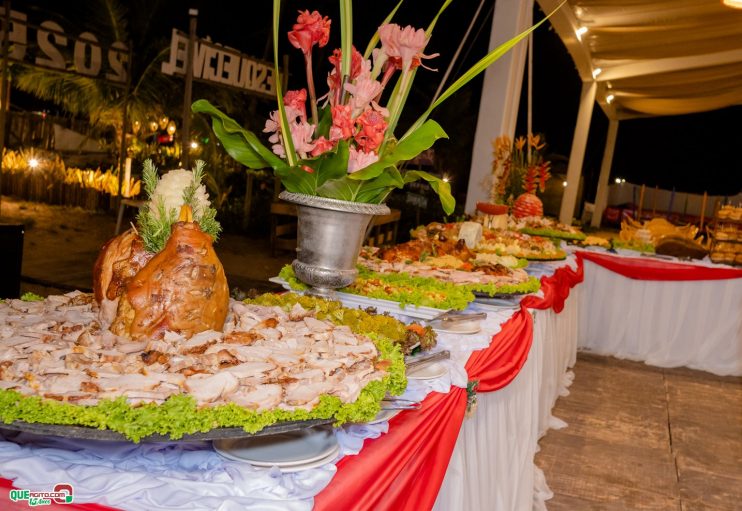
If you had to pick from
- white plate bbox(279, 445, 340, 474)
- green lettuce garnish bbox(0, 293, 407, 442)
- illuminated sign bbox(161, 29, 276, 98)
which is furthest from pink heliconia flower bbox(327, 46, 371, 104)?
illuminated sign bbox(161, 29, 276, 98)

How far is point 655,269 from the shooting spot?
21.0 ft

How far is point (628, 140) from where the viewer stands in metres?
23.7

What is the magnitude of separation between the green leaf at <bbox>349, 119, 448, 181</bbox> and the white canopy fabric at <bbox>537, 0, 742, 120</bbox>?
5.31 metres

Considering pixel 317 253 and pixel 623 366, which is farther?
pixel 623 366

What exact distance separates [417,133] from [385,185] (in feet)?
0.59

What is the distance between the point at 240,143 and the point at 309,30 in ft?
1.35

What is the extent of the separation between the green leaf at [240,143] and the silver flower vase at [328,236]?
133mm

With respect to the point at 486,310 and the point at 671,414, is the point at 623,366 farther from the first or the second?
the point at 486,310

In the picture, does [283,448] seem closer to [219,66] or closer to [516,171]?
[516,171]

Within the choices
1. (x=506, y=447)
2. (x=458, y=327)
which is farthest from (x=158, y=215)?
(x=506, y=447)

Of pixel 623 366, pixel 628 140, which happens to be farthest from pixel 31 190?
pixel 628 140

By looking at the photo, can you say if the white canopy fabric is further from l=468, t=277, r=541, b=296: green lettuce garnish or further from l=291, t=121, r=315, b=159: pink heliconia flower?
l=291, t=121, r=315, b=159: pink heliconia flower

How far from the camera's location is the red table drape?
20.7 ft

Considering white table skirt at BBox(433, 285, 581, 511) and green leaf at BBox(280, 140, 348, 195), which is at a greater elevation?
green leaf at BBox(280, 140, 348, 195)
